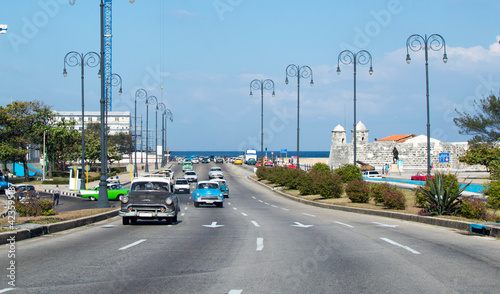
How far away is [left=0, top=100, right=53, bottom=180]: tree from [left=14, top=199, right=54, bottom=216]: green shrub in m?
45.7

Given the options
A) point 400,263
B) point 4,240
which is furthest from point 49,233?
point 400,263

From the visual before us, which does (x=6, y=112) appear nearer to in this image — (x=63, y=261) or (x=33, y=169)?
(x=33, y=169)

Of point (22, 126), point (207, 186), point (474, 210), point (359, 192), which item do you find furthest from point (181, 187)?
point (474, 210)

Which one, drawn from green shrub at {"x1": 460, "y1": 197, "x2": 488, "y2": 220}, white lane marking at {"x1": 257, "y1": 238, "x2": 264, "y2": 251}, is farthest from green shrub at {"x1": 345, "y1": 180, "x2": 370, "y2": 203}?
white lane marking at {"x1": 257, "y1": 238, "x2": 264, "y2": 251}

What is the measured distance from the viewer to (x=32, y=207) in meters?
17.8

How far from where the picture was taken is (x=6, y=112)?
62.1 m

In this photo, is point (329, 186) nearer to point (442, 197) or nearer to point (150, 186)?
point (442, 197)

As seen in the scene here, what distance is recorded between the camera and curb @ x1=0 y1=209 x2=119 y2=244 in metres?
12.4

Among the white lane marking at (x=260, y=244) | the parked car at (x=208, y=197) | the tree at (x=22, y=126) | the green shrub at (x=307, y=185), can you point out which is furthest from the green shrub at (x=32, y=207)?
the tree at (x=22, y=126)

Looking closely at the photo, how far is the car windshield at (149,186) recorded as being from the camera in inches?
733

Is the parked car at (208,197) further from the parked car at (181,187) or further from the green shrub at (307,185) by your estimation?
the parked car at (181,187)

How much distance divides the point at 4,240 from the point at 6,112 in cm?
5554

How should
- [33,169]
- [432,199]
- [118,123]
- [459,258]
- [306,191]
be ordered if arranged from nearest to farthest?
[459,258] → [432,199] → [306,191] → [33,169] → [118,123]

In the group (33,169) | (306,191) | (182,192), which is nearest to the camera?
(306,191)
